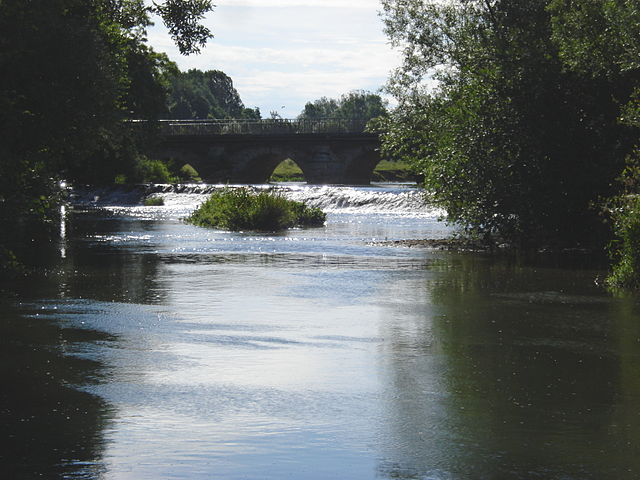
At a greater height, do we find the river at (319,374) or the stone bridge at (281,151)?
the stone bridge at (281,151)

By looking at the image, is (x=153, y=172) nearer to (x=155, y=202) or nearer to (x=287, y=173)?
(x=155, y=202)

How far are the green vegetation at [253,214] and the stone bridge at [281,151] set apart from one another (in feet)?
143

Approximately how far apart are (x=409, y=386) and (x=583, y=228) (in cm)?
1883

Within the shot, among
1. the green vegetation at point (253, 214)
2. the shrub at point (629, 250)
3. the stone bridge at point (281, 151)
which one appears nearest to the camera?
the shrub at point (629, 250)

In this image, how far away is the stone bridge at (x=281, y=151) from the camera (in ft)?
288

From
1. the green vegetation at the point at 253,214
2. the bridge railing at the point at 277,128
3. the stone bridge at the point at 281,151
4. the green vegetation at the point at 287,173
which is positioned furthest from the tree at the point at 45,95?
the green vegetation at the point at 287,173

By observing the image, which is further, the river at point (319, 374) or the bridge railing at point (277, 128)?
the bridge railing at point (277, 128)

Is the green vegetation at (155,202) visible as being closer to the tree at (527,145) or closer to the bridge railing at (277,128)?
the bridge railing at (277,128)

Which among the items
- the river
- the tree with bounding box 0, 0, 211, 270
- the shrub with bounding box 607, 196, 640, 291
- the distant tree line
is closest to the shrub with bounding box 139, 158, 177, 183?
the distant tree line

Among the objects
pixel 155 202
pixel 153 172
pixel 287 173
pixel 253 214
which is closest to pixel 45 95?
pixel 253 214

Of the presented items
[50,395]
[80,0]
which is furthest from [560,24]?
[50,395]

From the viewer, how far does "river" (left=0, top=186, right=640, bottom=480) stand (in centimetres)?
855

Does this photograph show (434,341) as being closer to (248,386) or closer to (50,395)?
(248,386)

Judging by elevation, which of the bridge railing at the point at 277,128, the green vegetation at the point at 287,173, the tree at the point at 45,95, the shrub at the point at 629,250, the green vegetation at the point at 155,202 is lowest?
the shrub at the point at 629,250
